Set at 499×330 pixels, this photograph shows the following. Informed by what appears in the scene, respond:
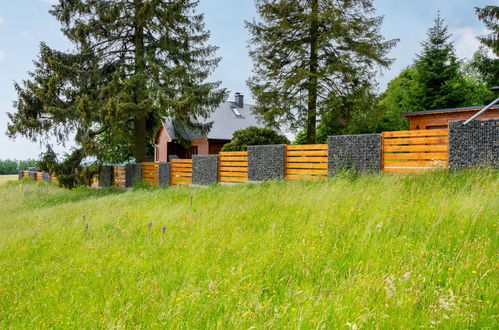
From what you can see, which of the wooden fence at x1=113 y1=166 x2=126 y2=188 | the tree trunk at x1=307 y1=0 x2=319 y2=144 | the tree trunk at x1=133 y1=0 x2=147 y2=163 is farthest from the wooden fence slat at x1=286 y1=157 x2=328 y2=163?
the wooden fence at x1=113 y1=166 x2=126 y2=188

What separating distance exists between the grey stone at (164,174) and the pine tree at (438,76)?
20621 millimetres

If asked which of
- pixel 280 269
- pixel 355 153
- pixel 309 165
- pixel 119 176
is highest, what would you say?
pixel 355 153

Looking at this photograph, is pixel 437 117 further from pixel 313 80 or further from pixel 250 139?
pixel 250 139

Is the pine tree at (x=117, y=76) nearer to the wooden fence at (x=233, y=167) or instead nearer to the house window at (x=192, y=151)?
the wooden fence at (x=233, y=167)

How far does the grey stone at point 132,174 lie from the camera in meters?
19.5

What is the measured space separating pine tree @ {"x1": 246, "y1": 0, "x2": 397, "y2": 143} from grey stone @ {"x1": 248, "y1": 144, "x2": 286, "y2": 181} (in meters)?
4.79

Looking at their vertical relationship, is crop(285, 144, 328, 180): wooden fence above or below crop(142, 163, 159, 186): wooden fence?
above

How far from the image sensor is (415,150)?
1031cm

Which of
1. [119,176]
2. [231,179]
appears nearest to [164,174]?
[119,176]

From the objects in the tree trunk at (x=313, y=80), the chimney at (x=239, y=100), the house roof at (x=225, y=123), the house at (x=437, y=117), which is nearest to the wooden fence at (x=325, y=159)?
the tree trunk at (x=313, y=80)

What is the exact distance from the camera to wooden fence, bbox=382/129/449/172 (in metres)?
9.80

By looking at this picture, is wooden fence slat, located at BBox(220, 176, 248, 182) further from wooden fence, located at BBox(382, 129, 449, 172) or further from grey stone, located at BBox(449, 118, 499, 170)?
grey stone, located at BBox(449, 118, 499, 170)

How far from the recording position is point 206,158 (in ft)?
52.6

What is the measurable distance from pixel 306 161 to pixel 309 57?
813 cm
